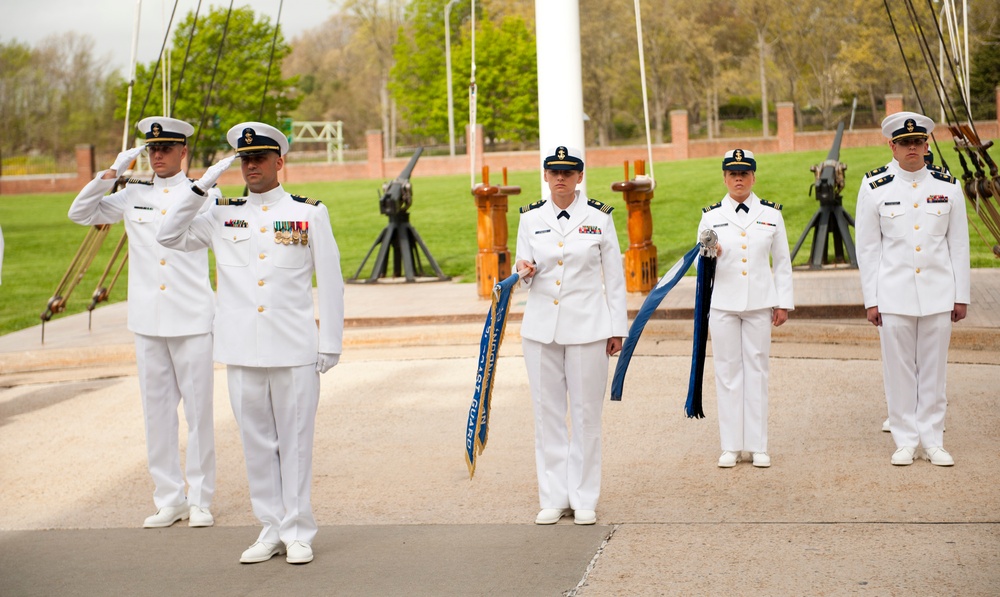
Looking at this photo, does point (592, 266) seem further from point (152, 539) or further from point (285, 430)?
point (152, 539)

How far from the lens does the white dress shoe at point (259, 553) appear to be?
19.5 feet

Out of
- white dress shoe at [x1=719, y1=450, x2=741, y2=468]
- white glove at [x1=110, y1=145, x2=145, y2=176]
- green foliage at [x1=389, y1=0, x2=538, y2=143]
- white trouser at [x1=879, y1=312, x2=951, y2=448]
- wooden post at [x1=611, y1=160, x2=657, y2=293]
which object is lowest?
white dress shoe at [x1=719, y1=450, x2=741, y2=468]

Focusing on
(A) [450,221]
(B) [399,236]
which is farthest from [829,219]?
(A) [450,221]

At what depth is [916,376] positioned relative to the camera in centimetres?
755

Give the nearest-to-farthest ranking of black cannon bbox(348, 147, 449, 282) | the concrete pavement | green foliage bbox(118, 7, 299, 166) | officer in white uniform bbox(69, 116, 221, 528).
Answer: the concrete pavement → officer in white uniform bbox(69, 116, 221, 528) → black cannon bbox(348, 147, 449, 282) → green foliage bbox(118, 7, 299, 166)

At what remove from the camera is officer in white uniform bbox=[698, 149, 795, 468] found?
7.46 meters

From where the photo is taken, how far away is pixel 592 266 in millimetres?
6535

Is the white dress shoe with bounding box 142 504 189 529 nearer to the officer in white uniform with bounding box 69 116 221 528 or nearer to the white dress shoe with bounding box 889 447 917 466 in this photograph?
the officer in white uniform with bounding box 69 116 221 528

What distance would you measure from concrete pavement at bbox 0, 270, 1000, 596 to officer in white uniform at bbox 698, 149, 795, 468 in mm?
267

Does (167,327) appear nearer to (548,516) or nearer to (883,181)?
(548,516)

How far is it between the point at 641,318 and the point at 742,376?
0.77 meters

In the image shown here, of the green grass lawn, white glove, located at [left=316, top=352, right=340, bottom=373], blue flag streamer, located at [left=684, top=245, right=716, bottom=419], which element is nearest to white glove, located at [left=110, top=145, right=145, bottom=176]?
white glove, located at [left=316, top=352, right=340, bottom=373]

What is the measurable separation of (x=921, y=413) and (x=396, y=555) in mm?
3487

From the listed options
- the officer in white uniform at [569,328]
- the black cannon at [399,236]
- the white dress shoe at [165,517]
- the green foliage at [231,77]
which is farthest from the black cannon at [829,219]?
the green foliage at [231,77]
